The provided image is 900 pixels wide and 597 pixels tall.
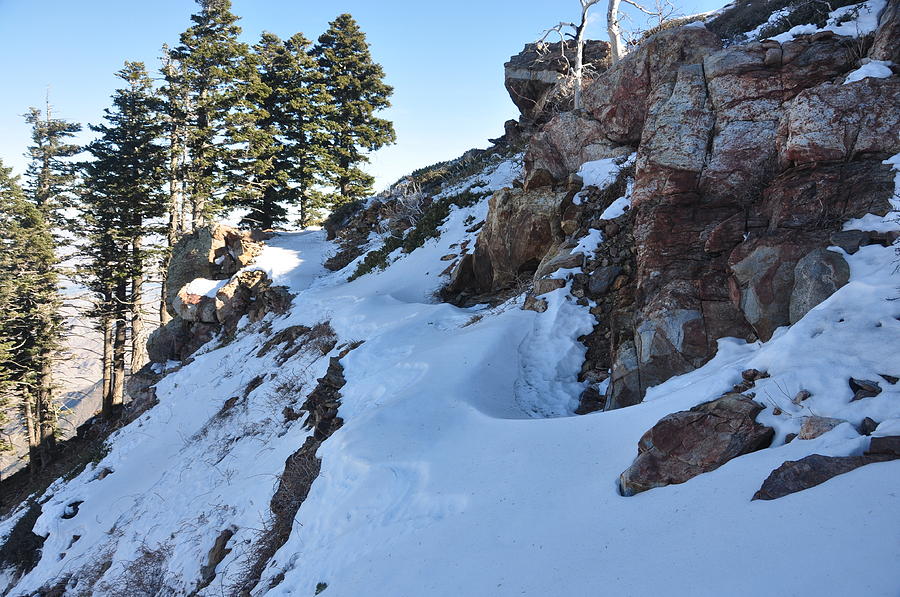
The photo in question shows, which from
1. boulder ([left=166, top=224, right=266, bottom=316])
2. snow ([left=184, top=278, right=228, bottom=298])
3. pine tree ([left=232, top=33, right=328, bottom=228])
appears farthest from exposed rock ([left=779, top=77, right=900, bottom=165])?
pine tree ([left=232, top=33, right=328, bottom=228])

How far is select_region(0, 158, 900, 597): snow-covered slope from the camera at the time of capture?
2748mm

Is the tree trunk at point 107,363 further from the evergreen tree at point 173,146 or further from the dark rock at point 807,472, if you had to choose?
the dark rock at point 807,472

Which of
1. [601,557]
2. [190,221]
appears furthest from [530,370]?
[190,221]

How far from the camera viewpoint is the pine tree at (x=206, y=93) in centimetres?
2342

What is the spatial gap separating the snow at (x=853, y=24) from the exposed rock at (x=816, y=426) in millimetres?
6677

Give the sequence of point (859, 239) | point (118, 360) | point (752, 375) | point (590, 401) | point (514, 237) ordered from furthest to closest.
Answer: point (118, 360), point (514, 237), point (590, 401), point (859, 239), point (752, 375)

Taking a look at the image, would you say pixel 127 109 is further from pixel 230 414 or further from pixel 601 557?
pixel 601 557

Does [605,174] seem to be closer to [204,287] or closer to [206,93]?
[204,287]

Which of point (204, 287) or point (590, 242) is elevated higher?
point (204, 287)

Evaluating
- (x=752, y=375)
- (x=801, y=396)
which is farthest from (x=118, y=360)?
(x=801, y=396)

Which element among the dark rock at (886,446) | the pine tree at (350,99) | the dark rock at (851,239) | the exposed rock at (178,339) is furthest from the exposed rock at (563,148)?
the pine tree at (350,99)

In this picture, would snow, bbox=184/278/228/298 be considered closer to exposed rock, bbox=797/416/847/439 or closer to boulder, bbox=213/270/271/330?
boulder, bbox=213/270/271/330

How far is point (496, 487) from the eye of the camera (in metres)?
4.84

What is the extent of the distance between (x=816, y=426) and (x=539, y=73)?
20.9 m
